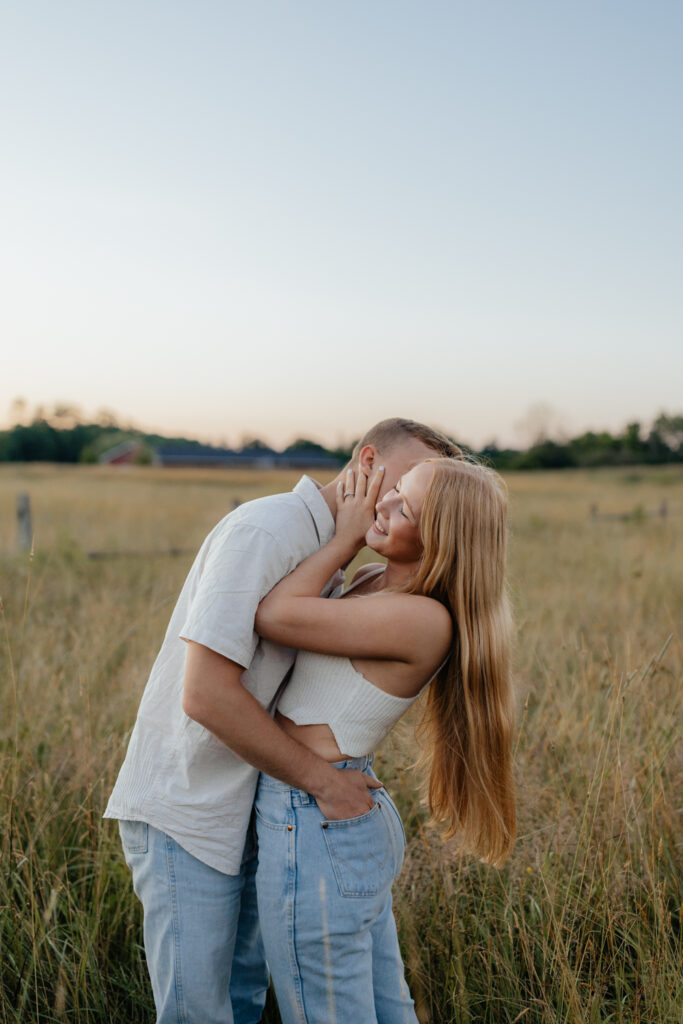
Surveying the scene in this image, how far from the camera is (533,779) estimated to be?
10.8ft

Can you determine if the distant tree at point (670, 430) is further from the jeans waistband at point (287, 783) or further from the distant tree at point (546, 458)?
the jeans waistband at point (287, 783)

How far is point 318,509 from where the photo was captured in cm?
189

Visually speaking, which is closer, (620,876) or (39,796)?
(620,876)

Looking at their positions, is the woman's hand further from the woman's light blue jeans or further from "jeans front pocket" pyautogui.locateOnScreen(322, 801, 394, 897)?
"jeans front pocket" pyautogui.locateOnScreen(322, 801, 394, 897)

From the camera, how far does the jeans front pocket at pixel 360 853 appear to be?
165 centimetres

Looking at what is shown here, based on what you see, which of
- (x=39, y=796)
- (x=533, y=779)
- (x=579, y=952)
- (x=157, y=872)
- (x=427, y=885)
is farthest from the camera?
(x=533, y=779)

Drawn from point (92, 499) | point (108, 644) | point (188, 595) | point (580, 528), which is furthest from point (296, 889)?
point (92, 499)

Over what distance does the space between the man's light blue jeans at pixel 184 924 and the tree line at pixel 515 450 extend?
191 ft

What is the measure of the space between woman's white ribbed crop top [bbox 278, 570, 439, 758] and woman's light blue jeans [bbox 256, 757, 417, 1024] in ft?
0.26

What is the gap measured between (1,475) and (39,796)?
41.3m

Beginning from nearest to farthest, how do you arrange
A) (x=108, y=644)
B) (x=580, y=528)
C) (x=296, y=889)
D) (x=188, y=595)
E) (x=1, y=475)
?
(x=296, y=889), (x=188, y=595), (x=108, y=644), (x=580, y=528), (x=1, y=475)

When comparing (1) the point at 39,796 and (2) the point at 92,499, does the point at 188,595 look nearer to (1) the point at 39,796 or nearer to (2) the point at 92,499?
(1) the point at 39,796

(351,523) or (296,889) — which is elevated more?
(351,523)

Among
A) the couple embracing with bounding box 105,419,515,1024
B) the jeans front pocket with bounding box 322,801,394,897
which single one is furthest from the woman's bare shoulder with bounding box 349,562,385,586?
the jeans front pocket with bounding box 322,801,394,897
